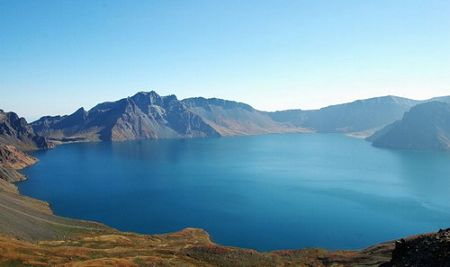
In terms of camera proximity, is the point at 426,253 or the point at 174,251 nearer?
the point at 426,253

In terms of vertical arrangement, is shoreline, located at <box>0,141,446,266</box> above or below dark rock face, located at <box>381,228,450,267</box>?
below

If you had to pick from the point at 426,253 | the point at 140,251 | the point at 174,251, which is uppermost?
the point at 426,253

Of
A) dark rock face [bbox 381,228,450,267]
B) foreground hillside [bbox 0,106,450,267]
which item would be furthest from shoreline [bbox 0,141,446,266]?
dark rock face [bbox 381,228,450,267]

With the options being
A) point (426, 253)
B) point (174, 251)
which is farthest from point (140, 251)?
point (426, 253)

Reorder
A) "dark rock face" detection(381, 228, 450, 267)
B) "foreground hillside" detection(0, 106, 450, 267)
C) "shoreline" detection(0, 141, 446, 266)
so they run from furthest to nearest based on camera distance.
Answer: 1. "shoreline" detection(0, 141, 446, 266)
2. "foreground hillside" detection(0, 106, 450, 267)
3. "dark rock face" detection(381, 228, 450, 267)

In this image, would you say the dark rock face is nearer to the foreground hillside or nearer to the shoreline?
the foreground hillside

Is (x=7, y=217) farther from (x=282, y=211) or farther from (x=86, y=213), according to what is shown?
(x=282, y=211)

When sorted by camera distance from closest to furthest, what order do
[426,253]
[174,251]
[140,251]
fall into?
1. [426,253]
2. [140,251]
3. [174,251]

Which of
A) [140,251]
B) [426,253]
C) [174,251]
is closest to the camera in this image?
[426,253]

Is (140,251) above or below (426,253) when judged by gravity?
below

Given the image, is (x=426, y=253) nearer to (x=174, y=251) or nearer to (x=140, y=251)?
(x=174, y=251)

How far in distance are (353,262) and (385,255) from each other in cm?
835

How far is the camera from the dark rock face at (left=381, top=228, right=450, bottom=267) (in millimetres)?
53131

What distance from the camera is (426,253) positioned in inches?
2207
